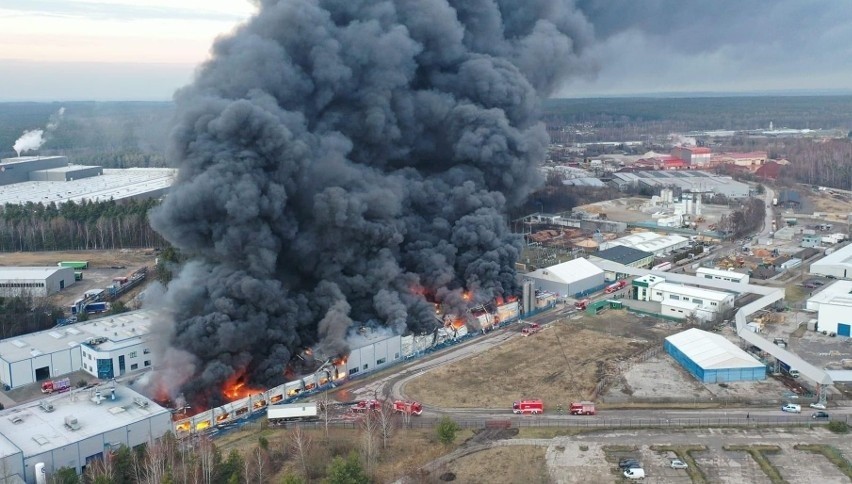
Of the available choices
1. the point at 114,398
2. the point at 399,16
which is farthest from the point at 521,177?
the point at 114,398

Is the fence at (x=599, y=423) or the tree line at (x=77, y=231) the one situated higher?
the tree line at (x=77, y=231)

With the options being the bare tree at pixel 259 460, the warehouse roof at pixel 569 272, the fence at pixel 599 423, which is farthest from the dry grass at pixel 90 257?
the bare tree at pixel 259 460

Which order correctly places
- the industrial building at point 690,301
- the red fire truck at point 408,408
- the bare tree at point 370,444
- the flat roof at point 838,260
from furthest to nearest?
the flat roof at point 838,260 → the industrial building at point 690,301 → the red fire truck at point 408,408 → the bare tree at point 370,444

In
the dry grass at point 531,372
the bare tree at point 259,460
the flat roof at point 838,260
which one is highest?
the flat roof at point 838,260

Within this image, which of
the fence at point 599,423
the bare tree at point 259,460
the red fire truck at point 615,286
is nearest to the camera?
the bare tree at point 259,460

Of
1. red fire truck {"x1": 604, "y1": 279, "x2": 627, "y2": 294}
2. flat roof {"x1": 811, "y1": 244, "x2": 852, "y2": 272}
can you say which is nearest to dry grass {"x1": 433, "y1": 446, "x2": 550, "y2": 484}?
red fire truck {"x1": 604, "y1": 279, "x2": 627, "y2": 294}

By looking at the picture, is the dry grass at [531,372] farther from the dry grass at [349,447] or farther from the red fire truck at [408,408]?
the dry grass at [349,447]

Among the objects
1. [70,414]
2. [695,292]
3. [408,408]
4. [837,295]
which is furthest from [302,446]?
[837,295]
